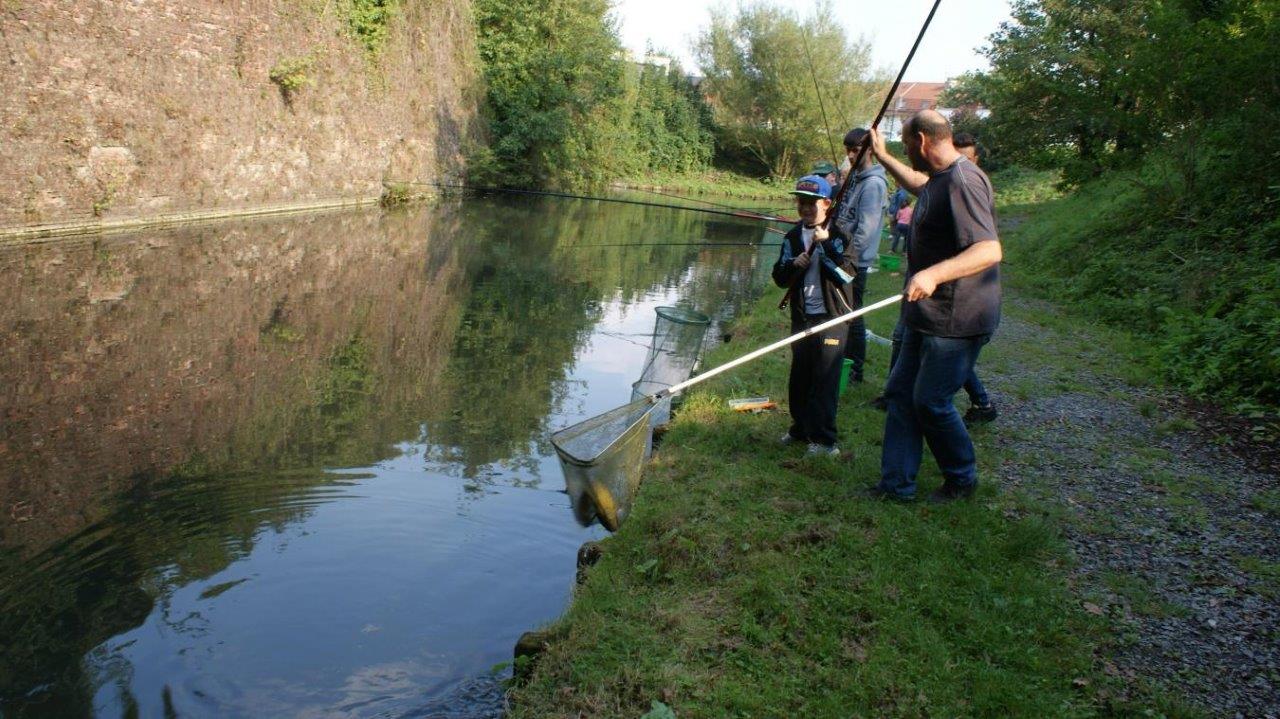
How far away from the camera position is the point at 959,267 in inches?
178

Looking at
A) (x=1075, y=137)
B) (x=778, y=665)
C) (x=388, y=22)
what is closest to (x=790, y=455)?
(x=778, y=665)

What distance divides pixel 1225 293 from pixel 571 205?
1095 inches

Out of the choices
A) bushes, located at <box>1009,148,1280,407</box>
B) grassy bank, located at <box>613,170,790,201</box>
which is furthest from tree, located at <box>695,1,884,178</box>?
bushes, located at <box>1009,148,1280,407</box>

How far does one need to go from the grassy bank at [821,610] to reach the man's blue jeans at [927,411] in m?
0.21

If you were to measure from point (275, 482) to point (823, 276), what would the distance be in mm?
Result: 4035

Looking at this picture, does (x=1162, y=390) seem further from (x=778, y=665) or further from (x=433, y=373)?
(x=433, y=373)

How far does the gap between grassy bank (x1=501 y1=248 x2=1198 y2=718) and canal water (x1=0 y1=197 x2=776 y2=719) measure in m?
0.63

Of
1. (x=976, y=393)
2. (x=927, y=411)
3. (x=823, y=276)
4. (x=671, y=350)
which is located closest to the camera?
(x=927, y=411)

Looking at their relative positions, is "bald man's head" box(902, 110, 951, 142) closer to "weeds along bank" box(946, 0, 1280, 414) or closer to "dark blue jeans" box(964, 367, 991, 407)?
"dark blue jeans" box(964, 367, 991, 407)

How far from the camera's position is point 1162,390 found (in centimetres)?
792

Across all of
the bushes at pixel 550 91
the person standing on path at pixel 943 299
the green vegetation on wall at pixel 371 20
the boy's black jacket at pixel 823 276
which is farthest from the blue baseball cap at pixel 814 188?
the bushes at pixel 550 91

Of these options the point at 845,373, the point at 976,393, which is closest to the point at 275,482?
the point at 845,373

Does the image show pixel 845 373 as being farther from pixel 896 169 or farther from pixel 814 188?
pixel 896 169

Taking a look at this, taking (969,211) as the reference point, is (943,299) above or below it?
below
